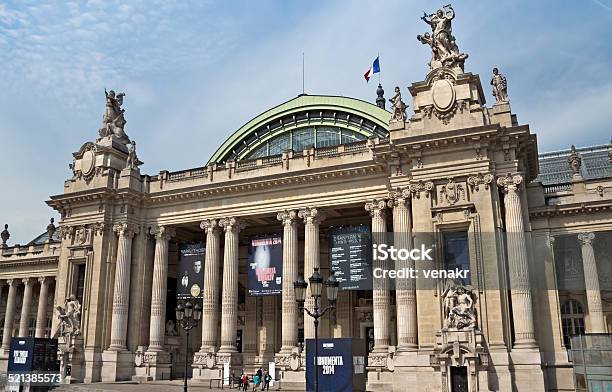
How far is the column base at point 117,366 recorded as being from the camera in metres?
38.4

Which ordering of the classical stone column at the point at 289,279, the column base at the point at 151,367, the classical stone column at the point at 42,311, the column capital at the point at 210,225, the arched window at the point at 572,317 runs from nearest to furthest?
the arched window at the point at 572,317 < the classical stone column at the point at 289,279 < the column base at the point at 151,367 < the column capital at the point at 210,225 < the classical stone column at the point at 42,311

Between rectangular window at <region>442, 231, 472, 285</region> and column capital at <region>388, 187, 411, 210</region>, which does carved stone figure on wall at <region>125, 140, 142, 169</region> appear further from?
rectangular window at <region>442, 231, 472, 285</region>

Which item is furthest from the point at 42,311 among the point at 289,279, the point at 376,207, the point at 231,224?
the point at 376,207

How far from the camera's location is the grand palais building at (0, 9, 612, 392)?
29172 millimetres

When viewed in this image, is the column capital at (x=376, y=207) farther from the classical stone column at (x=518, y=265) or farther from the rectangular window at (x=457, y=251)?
the classical stone column at (x=518, y=265)

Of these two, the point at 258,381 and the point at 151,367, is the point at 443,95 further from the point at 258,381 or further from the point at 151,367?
the point at 151,367

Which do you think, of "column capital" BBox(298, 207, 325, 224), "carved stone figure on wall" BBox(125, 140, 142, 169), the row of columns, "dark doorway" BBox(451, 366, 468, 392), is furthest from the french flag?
the row of columns

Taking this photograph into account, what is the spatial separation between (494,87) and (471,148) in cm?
408

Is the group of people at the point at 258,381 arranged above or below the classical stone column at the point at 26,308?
below

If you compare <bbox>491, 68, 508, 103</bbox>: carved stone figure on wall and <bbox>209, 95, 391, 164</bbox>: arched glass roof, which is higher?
<bbox>209, 95, 391, 164</bbox>: arched glass roof

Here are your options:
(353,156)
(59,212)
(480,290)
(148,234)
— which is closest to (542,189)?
(480,290)

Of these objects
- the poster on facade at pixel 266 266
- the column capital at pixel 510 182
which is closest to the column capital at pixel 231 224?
the poster on facade at pixel 266 266

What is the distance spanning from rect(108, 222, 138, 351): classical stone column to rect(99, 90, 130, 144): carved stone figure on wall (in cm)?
796

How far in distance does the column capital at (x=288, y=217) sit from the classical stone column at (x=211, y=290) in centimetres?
517
